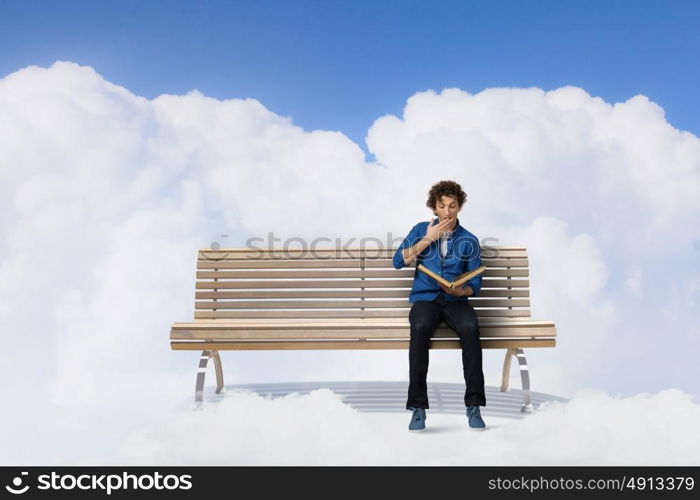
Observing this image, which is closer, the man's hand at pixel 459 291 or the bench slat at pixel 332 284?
the man's hand at pixel 459 291

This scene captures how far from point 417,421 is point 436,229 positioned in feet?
4.22

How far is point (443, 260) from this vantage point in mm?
4777

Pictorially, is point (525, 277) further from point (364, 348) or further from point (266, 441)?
point (266, 441)

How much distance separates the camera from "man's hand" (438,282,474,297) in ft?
15.0

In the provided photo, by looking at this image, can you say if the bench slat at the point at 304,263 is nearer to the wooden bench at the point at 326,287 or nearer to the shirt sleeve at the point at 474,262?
the wooden bench at the point at 326,287

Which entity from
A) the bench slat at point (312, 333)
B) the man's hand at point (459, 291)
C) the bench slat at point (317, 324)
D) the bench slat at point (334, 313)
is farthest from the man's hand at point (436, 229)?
the bench slat at point (334, 313)

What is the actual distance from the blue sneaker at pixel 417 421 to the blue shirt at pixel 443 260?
0.76 m

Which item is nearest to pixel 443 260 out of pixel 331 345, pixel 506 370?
pixel 331 345

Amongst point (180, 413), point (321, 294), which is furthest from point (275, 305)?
point (180, 413)

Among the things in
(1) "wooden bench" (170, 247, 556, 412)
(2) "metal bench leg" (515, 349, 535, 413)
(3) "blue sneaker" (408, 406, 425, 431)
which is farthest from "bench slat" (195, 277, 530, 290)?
(3) "blue sneaker" (408, 406, 425, 431)

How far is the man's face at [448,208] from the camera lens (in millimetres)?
4797

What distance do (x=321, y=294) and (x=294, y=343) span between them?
2.33 feet

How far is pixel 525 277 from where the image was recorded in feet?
17.7

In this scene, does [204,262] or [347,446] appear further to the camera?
[204,262]
